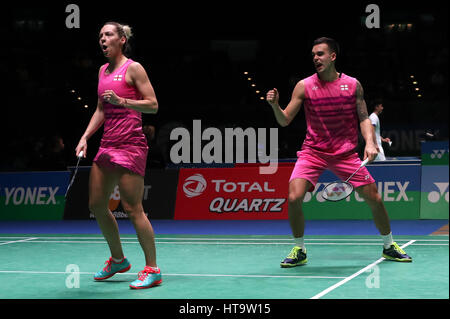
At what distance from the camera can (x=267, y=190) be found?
1030cm

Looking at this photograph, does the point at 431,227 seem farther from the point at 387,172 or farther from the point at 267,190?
the point at 267,190

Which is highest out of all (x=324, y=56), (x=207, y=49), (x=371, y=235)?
(x=207, y=49)

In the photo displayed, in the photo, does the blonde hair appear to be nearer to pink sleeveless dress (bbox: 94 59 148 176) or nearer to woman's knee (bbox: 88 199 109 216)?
pink sleeveless dress (bbox: 94 59 148 176)

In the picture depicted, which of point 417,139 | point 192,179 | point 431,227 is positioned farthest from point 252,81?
point 431,227

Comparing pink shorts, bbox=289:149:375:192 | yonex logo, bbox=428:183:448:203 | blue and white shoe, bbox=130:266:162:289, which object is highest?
pink shorts, bbox=289:149:375:192

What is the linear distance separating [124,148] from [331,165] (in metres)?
1.91

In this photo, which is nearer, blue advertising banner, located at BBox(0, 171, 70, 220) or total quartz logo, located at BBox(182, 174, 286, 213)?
total quartz logo, located at BBox(182, 174, 286, 213)

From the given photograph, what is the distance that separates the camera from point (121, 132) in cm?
525

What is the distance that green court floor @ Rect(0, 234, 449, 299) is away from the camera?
4996 millimetres

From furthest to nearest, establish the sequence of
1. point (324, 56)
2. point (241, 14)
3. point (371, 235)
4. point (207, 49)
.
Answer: point (207, 49) < point (241, 14) < point (371, 235) < point (324, 56)

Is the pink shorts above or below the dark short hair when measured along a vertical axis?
below

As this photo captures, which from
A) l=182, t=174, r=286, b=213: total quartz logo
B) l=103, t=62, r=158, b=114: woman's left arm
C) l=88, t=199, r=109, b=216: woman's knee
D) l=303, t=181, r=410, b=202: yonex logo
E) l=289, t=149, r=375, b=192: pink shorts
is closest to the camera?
l=103, t=62, r=158, b=114: woman's left arm

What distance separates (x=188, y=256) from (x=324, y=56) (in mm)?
2318

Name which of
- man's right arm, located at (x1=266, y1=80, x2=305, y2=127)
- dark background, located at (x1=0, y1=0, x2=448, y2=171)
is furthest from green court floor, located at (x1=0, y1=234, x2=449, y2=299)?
dark background, located at (x1=0, y1=0, x2=448, y2=171)
